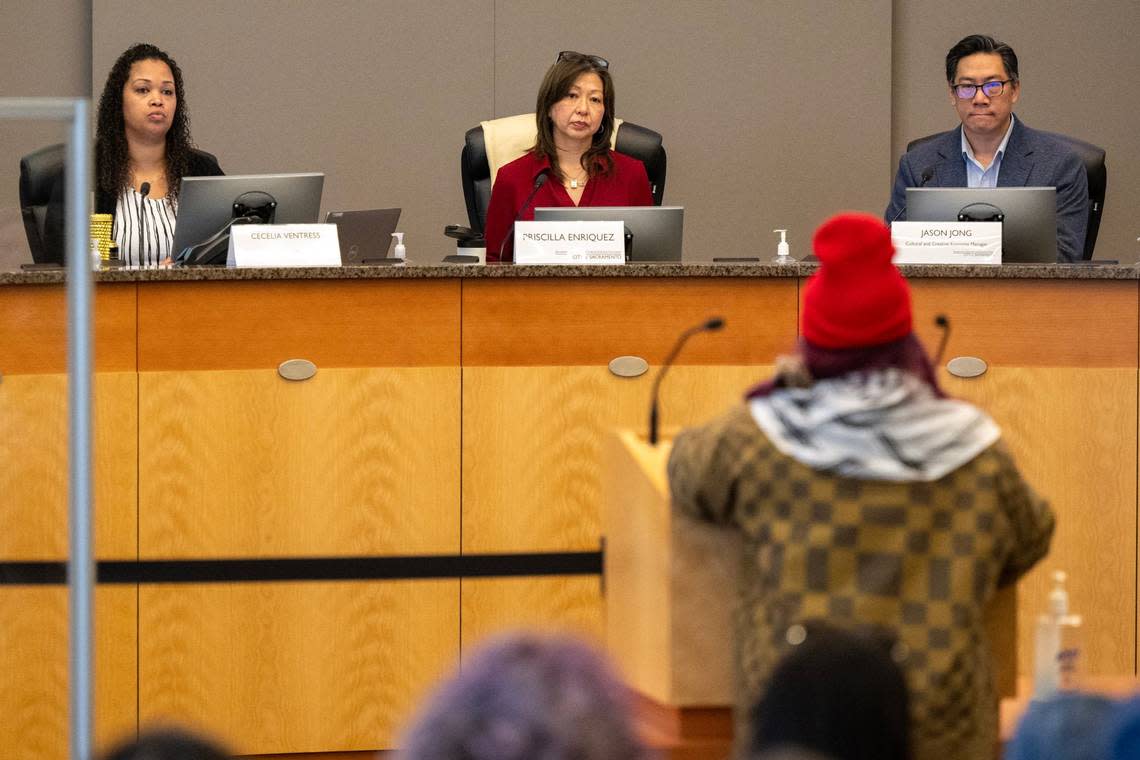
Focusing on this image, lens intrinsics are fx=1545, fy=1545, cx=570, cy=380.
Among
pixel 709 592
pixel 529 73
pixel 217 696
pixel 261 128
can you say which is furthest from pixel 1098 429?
pixel 261 128

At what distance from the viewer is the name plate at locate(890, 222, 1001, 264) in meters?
3.71

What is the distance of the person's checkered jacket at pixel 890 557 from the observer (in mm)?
1775

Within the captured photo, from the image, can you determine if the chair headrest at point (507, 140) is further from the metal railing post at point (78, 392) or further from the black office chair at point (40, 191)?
the metal railing post at point (78, 392)

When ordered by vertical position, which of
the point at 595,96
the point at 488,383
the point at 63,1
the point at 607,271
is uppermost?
the point at 63,1

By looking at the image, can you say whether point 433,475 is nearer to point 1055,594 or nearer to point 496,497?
point 496,497

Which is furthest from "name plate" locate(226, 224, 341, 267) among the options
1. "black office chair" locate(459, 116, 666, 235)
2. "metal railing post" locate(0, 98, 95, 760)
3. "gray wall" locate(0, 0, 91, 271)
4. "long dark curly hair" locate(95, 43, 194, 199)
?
"gray wall" locate(0, 0, 91, 271)

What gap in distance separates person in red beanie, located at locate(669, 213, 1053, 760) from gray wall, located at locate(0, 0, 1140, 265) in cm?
461

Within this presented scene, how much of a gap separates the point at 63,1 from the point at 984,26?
3.78 meters

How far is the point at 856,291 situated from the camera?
6.04 ft

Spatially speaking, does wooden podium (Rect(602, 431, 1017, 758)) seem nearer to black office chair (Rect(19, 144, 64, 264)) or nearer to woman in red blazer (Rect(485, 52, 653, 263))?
black office chair (Rect(19, 144, 64, 264))

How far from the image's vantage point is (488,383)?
331 centimetres

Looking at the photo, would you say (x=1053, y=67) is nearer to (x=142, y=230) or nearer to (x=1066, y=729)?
(x=142, y=230)

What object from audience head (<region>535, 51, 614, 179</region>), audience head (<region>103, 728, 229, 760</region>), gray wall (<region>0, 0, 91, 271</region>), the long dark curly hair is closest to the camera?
audience head (<region>103, 728, 229, 760</region>)

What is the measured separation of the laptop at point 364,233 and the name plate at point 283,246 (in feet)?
1.74
